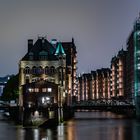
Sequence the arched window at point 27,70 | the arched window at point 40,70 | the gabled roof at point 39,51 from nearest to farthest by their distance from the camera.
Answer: the arched window at point 40,70
the arched window at point 27,70
the gabled roof at point 39,51

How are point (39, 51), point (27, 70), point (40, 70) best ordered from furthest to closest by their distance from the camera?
point (39, 51) → point (27, 70) → point (40, 70)

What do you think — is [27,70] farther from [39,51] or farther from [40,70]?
[39,51]

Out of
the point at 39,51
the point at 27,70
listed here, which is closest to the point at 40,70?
the point at 27,70

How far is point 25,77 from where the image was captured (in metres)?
176

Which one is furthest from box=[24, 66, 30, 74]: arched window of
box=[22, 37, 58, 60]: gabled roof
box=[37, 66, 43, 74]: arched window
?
box=[22, 37, 58, 60]: gabled roof

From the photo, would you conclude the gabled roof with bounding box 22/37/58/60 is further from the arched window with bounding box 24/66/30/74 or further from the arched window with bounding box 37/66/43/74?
the arched window with bounding box 24/66/30/74

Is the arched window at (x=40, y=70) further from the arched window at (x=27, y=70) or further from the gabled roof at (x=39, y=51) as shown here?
the gabled roof at (x=39, y=51)

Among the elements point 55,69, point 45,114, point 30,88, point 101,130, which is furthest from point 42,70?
point 101,130

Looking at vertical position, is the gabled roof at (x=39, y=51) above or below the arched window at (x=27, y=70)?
above

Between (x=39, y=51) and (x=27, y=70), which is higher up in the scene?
(x=39, y=51)

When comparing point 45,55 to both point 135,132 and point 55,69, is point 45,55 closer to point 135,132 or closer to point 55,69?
point 55,69

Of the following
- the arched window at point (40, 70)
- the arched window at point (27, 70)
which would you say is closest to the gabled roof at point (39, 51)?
the arched window at point (40, 70)

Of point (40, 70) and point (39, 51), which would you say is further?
point (39, 51)

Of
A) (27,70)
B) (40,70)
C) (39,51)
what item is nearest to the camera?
(40,70)
